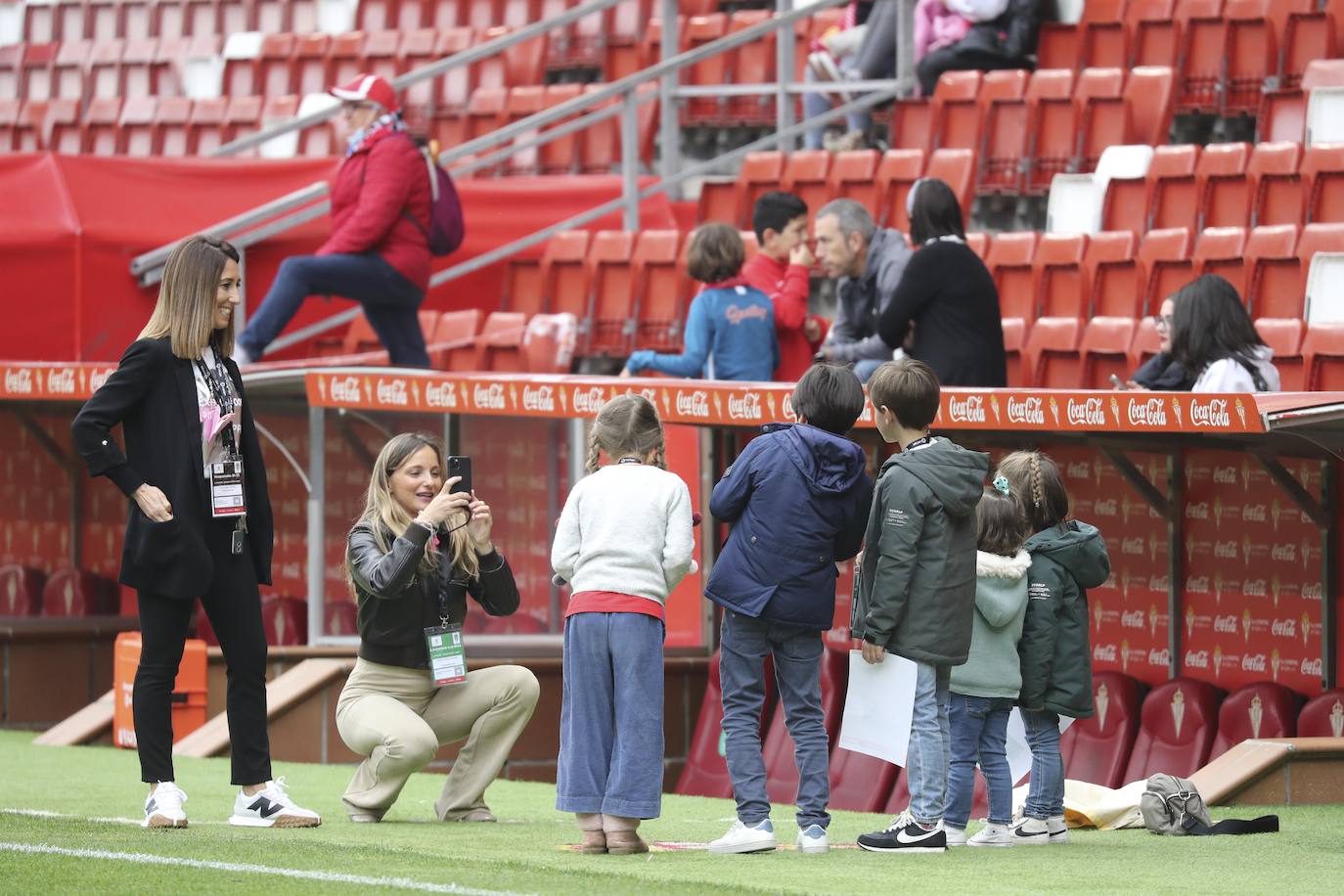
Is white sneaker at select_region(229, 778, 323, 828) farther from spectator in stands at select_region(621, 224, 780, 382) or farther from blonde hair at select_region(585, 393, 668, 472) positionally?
spectator in stands at select_region(621, 224, 780, 382)

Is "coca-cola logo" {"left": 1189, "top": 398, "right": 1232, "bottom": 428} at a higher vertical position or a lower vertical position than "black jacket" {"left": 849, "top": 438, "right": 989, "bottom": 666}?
higher

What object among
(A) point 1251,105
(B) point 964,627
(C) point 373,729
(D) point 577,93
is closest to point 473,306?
(D) point 577,93

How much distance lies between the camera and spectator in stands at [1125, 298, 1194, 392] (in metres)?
8.97

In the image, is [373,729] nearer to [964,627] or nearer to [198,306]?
[198,306]

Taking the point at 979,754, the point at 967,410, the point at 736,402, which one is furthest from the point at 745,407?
the point at 979,754

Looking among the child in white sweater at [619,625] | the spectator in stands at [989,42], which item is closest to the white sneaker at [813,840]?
the child in white sweater at [619,625]

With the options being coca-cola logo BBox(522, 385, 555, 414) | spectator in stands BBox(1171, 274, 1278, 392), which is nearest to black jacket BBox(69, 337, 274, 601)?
coca-cola logo BBox(522, 385, 555, 414)

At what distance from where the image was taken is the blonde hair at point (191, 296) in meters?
6.67

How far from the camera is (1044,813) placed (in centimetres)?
698

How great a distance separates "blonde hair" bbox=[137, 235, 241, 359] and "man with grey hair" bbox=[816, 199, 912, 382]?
371cm

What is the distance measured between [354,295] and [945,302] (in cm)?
355

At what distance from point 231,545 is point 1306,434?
358 cm

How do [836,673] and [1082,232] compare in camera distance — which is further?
[1082,232]

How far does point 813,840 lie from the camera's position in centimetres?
645
